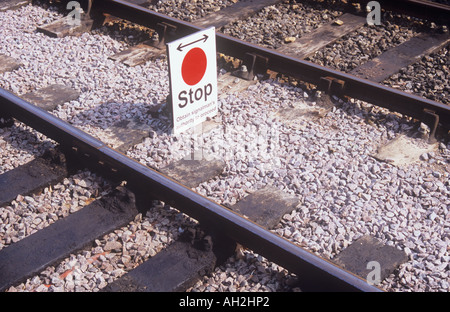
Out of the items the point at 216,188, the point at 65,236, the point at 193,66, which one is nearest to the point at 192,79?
the point at 193,66

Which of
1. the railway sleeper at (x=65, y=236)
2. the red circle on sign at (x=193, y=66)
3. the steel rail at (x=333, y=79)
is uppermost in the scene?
the red circle on sign at (x=193, y=66)

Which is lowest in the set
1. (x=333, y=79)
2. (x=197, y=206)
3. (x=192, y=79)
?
(x=197, y=206)

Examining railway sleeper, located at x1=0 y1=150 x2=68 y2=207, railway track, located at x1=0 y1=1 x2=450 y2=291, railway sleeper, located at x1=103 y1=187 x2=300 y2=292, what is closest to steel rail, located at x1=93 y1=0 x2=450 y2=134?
railway track, located at x1=0 y1=1 x2=450 y2=291

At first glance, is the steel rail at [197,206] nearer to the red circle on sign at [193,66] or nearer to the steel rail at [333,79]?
the red circle on sign at [193,66]

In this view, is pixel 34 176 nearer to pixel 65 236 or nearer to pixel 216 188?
pixel 65 236

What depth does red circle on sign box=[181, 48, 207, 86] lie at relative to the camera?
4.40m

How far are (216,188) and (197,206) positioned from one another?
0.51m

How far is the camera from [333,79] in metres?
5.02

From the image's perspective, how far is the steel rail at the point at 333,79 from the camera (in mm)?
4590

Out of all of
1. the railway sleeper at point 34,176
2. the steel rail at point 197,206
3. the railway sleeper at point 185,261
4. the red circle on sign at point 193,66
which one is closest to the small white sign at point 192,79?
the red circle on sign at point 193,66

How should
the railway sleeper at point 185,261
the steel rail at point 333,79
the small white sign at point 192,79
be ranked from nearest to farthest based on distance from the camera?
the railway sleeper at point 185,261 → the small white sign at point 192,79 → the steel rail at point 333,79

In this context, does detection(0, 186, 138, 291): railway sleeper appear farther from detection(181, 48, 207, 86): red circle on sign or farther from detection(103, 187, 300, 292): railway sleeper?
detection(181, 48, 207, 86): red circle on sign
